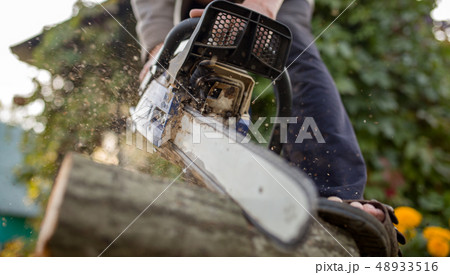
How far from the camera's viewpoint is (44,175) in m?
2.40

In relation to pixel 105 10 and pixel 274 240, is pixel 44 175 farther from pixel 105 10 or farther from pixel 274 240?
pixel 274 240

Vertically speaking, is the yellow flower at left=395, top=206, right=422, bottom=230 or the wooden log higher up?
the wooden log

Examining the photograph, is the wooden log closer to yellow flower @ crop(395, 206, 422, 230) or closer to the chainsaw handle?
the chainsaw handle

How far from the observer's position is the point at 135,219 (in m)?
0.43

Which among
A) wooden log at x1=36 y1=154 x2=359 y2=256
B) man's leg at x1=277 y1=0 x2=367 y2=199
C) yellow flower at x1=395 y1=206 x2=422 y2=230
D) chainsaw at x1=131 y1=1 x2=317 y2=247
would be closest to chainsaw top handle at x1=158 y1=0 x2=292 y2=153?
chainsaw at x1=131 y1=1 x2=317 y2=247

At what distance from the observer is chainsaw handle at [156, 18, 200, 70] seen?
1083 millimetres

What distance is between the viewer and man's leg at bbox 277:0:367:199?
4.23 ft

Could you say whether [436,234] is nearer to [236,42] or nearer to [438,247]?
[438,247]

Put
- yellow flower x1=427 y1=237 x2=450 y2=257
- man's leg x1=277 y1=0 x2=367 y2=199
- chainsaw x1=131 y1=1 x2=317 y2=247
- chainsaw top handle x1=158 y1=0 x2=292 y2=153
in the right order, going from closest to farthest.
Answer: chainsaw x1=131 y1=1 x2=317 y2=247 < chainsaw top handle x1=158 y1=0 x2=292 y2=153 < man's leg x1=277 y1=0 x2=367 y2=199 < yellow flower x1=427 y1=237 x2=450 y2=257

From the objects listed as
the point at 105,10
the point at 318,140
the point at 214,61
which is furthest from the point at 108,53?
the point at 318,140

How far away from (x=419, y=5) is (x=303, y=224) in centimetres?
293

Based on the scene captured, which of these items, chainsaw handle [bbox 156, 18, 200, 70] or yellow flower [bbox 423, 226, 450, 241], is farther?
yellow flower [bbox 423, 226, 450, 241]

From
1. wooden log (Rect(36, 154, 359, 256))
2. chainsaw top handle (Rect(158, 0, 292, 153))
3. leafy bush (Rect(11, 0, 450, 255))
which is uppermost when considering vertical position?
chainsaw top handle (Rect(158, 0, 292, 153))

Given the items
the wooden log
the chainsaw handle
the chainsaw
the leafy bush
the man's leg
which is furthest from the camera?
the leafy bush
